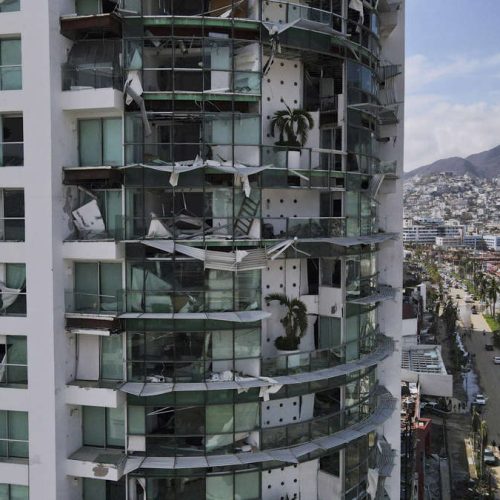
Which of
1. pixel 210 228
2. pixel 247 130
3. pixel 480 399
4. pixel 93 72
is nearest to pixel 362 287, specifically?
pixel 210 228

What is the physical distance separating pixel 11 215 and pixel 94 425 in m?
7.25

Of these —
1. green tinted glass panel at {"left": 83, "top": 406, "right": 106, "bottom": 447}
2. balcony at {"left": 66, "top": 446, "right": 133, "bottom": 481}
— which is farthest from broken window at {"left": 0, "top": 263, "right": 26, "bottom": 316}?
balcony at {"left": 66, "top": 446, "right": 133, "bottom": 481}

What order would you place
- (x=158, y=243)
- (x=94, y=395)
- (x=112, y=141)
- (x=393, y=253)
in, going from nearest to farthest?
(x=158, y=243), (x=94, y=395), (x=112, y=141), (x=393, y=253)

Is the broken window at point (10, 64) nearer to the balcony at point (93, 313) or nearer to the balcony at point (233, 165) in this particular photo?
the balcony at point (233, 165)

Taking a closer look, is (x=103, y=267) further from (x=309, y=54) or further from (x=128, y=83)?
(x=309, y=54)

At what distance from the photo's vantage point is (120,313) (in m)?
17.5

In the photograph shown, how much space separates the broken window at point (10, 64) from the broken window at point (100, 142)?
2199 mm

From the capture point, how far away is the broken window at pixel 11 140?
692 inches

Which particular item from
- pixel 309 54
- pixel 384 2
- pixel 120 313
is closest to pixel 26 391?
pixel 120 313

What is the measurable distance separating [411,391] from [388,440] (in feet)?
114

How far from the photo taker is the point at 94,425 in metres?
18.5

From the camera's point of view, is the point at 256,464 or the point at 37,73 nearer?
the point at 37,73

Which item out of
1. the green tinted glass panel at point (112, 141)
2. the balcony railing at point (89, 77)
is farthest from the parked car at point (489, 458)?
the balcony railing at point (89, 77)

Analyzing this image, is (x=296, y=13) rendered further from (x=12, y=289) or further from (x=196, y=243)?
(x=12, y=289)
